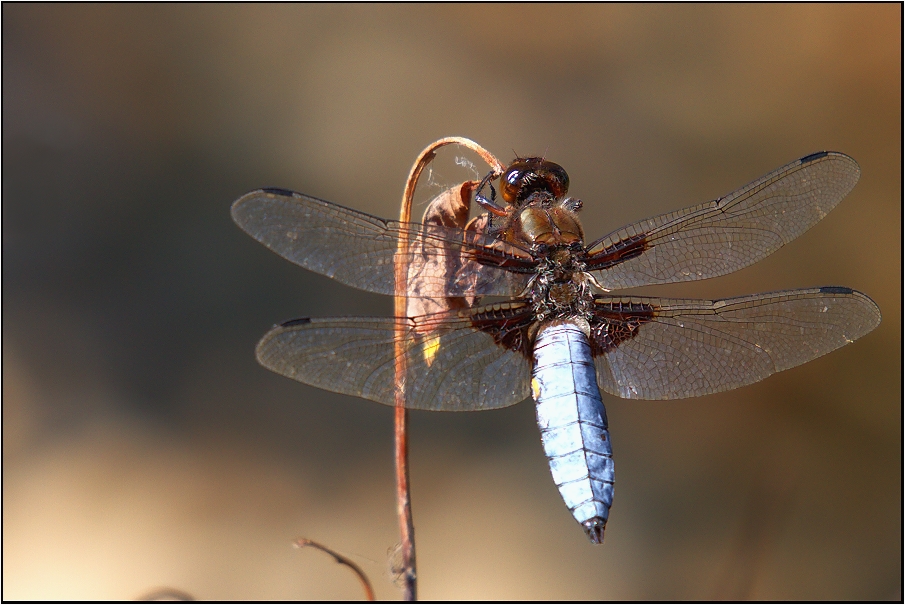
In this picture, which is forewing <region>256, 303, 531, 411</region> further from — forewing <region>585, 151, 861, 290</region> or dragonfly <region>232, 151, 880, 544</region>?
forewing <region>585, 151, 861, 290</region>

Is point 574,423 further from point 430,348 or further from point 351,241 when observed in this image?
point 351,241

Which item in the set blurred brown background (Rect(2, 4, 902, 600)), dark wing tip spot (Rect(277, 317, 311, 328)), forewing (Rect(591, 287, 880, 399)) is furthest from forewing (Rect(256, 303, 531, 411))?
blurred brown background (Rect(2, 4, 902, 600))

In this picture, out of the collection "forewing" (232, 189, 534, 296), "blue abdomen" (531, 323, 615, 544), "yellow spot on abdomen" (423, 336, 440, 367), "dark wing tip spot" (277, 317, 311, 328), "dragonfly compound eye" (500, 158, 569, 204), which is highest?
"dragonfly compound eye" (500, 158, 569, 204)

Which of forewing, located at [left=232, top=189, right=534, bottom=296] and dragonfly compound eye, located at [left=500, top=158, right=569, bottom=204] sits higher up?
dragonfly compound eye, located at [left=500, top=158, right=569, bottom=204]

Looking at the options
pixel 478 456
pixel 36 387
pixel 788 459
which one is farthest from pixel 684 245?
pixel 36 387

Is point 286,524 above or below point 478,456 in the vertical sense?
below

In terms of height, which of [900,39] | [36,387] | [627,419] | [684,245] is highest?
[900,39]

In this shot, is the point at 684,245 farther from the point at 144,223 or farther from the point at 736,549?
the point at 144,223

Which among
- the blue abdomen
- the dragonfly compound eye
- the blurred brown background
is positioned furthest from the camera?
the blurred brown background
